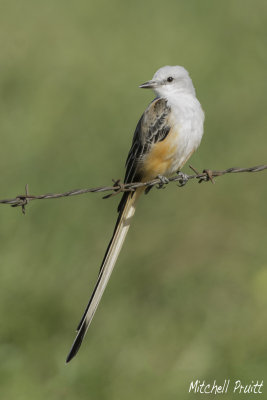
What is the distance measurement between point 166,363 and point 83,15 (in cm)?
729

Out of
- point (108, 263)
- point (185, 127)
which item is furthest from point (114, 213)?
point (108, 263)

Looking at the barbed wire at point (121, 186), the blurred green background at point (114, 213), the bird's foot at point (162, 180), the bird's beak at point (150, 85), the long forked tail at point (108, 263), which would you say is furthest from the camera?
the blurred green background at point (114, 213)

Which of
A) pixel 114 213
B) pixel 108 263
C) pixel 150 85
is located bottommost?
pixel 108 263

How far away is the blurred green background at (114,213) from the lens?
6059 mm

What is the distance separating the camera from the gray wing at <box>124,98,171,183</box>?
562cm

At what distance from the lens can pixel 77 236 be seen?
7449mm

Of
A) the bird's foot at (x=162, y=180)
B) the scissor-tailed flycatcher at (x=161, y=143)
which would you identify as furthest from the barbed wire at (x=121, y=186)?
the scissor-tailed flycatcher at (x=161, y=143)

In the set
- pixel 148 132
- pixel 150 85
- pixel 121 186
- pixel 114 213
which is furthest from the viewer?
pixel 114 213

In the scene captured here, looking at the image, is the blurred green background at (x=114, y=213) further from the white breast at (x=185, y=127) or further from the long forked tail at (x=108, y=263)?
the white breast at (x=185, y=127)

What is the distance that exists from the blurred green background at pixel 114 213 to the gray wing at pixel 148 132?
4.68ft

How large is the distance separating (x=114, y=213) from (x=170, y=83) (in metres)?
2.24

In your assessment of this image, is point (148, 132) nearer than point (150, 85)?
Yes

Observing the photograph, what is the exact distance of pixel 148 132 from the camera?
5680 mm

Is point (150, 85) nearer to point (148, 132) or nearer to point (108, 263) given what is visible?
point (148, 132)
